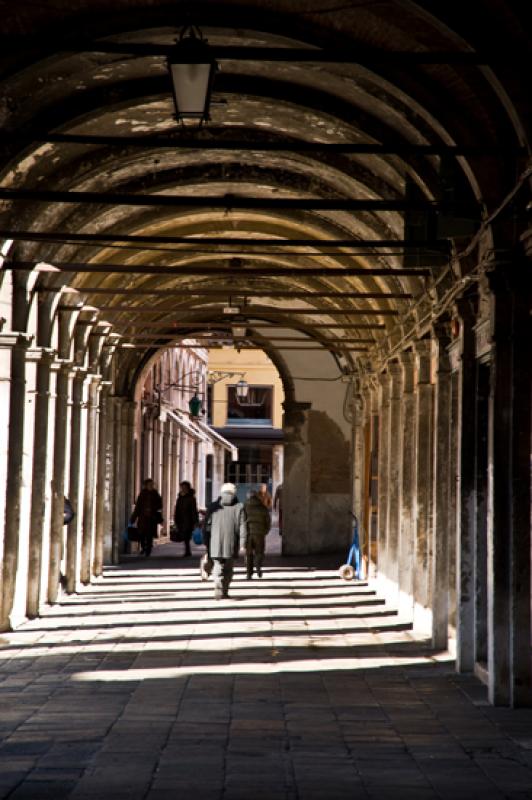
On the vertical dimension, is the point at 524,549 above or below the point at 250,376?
below

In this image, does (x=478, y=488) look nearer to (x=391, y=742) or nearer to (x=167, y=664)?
(x=167, y=664)

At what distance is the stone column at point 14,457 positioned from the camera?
14648 millimetres

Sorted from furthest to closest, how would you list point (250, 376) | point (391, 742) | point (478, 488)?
point (250, 376) → point (478, 488) → point (391, 742)

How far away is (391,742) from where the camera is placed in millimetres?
8430

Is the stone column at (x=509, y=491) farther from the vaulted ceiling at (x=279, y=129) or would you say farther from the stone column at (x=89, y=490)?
the stone column at (x=89, y=490)

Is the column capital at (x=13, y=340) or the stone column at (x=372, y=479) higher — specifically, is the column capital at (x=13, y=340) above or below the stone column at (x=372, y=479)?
above

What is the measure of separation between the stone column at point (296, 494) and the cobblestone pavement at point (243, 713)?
1282 cm

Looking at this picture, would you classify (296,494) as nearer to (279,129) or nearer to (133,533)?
(133,533)

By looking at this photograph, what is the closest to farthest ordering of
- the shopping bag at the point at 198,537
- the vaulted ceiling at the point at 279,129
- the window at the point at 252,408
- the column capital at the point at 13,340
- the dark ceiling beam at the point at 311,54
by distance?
the dark ceiling beam at the point at 311,54 < the vaulted ceiling at the point at 279,129 < the column capital at the point at 13,340 < the shopping bag at the point at 198,537 < the window at the point at 252,408

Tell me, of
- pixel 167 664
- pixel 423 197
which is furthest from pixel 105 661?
pixel 423 197

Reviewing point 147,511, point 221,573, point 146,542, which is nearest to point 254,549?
point 221,573

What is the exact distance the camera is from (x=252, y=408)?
6016 centimetres

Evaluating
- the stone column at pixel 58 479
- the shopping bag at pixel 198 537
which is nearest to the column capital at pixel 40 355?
the stone column at pixel 58 479

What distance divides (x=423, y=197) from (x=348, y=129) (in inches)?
37.6
